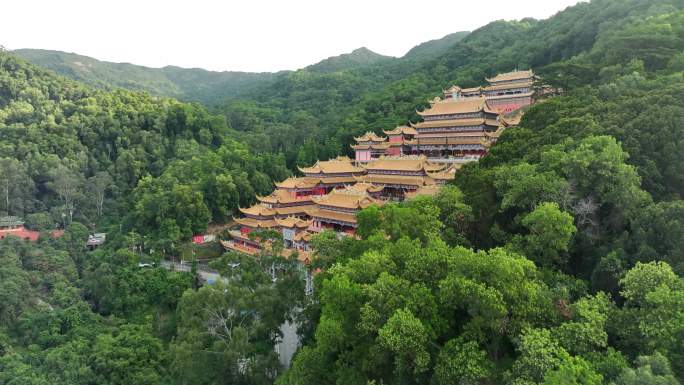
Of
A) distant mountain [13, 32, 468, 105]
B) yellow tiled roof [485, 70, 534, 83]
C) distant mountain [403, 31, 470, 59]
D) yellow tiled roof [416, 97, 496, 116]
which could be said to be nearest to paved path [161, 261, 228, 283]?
yellow tiled roof [416, 97, 496, 116]

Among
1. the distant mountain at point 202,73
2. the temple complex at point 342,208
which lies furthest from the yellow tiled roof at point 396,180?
the distant mountain at point 202,73

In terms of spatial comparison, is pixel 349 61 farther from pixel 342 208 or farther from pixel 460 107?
pixel 342 208

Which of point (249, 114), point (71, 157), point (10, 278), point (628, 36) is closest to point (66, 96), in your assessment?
point (71, 157)

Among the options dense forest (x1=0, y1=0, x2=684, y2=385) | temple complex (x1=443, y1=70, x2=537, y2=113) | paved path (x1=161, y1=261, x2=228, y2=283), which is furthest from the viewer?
temple complex (x1=443, y1=70, x2=537, y2=113)

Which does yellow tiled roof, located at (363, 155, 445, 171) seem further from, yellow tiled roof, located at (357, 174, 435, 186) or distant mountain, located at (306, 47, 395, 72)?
distant mountain, located at (306, 47, 395, 72)

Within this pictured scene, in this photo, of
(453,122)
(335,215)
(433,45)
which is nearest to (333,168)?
(335,215)
